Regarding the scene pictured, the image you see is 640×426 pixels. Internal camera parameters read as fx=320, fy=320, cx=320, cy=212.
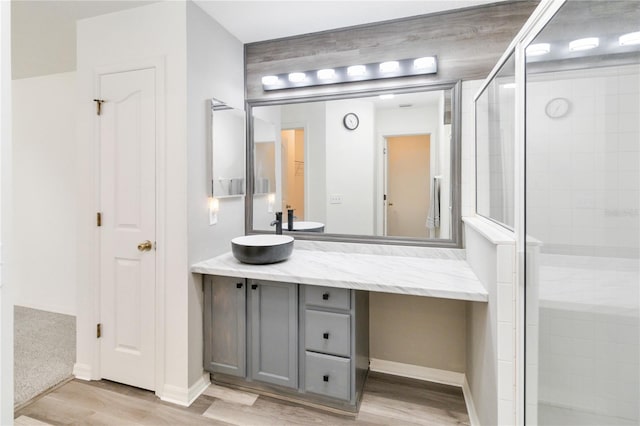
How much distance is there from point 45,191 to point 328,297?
3.46 meters

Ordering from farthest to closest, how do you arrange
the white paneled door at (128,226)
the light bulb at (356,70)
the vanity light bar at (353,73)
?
the light bulb at (356,70) < the vanity light bar at (353,73) < the white paneled door at (128,226)

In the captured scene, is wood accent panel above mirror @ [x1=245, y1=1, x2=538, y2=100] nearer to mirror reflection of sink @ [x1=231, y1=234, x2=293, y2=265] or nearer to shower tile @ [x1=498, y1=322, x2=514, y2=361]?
mirror reflection of sink @ [x1=231, y1=234, x2=293, y2=265]

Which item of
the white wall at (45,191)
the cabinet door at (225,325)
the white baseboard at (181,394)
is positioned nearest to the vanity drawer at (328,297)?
the cabinet door at (225,325)

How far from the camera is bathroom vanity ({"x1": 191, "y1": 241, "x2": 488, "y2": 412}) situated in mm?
1876

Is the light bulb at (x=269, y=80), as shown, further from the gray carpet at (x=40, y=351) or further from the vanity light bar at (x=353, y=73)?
the gray carpet at (x=40, y=351)

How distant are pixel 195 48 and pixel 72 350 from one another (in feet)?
8.51

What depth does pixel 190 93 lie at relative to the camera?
6.64 feet

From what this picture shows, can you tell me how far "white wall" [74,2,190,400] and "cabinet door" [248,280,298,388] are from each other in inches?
17.0

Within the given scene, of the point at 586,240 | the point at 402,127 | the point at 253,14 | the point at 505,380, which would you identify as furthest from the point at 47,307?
the point at 586,240

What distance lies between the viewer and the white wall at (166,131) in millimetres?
2014

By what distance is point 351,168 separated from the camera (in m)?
2.51

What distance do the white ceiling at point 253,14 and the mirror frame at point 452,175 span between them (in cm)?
49

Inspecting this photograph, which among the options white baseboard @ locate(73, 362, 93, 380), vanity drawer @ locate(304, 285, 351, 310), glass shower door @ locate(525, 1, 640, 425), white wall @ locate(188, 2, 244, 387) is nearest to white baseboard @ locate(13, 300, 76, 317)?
white baseboard @ locate(73, 362, 93, 380)

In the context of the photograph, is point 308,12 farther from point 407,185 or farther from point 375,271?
point 375,271
